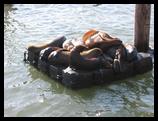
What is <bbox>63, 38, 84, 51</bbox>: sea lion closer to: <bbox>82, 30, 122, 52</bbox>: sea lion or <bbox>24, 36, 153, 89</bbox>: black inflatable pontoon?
<bbox>82, 30, 122, 52</bbox>: sea lion

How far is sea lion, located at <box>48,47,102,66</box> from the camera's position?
9.55m

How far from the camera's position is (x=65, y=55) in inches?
377

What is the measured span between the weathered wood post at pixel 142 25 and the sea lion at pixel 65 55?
181 cm

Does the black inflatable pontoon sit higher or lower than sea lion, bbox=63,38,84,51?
lower

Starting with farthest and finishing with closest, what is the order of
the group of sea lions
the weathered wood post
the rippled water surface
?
1. the weathered wood post
2. the group of sea lions
3. the rippled water surface

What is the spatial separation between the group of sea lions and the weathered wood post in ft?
3.26

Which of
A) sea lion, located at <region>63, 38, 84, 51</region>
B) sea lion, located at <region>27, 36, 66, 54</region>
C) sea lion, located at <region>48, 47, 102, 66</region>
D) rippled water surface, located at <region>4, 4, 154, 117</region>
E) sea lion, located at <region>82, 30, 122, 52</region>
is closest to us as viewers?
rippled water surface, located at <region>4, 4, 154, 117</region>

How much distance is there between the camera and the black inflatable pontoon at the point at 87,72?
9125 mm

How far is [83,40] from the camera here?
1042 cm

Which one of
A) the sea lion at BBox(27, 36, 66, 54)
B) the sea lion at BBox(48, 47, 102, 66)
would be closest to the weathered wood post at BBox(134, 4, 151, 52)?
the sea lion at BBox(48, 47, 102, 66)

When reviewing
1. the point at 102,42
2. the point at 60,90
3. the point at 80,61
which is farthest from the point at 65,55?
the point at 102,42
